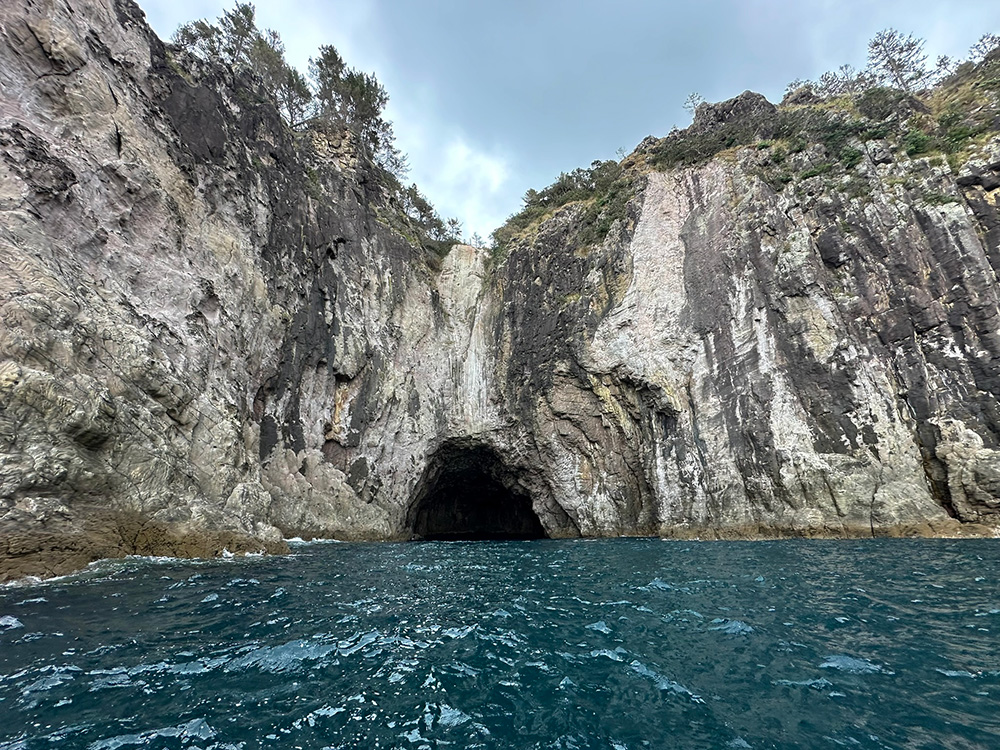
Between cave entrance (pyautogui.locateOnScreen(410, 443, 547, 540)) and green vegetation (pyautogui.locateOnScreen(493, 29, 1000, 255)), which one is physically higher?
green vegetation (pyautogui.locateOnScreen(493, 29, 1000, 255))

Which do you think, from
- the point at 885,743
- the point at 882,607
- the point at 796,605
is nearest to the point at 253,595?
the point at 885,743

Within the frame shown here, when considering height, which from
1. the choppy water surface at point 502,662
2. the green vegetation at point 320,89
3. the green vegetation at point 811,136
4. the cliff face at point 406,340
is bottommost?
the choppy water surface at point 502,662

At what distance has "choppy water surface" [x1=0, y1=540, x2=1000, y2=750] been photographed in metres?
3.46

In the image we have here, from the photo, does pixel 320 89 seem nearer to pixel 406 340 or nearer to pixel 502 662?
pixel 406 340

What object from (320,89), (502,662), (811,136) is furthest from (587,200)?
(502,662)

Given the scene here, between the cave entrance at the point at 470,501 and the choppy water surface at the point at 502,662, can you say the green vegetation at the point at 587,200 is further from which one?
the choppy water surface at the point at 502,662

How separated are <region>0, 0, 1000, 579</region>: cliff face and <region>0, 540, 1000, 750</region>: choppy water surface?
465 centimetres

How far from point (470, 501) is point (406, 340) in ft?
47.8

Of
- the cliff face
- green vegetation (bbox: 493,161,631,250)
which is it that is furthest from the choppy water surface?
green vegetation (bbox: 493,161,631,250)

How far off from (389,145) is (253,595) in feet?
113

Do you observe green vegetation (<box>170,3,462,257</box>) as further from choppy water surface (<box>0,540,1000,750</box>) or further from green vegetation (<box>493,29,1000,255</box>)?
choppy water surface (<box>0,540,1000,750</box>)

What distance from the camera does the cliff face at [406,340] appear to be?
11.0 meters

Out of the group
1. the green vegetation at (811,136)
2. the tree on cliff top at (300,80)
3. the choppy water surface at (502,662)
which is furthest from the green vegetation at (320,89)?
the choppy water surface at (502,662)

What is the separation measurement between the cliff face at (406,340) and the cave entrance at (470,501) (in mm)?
524
